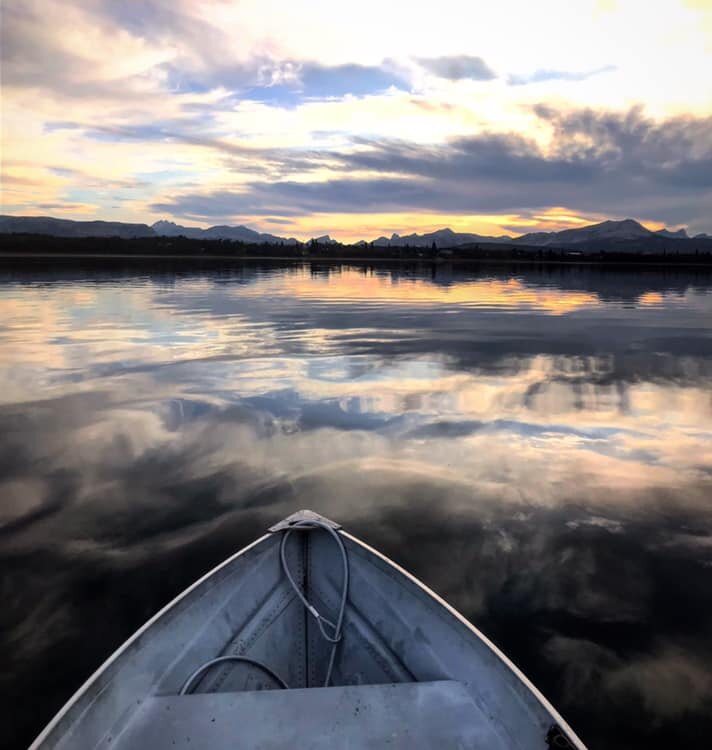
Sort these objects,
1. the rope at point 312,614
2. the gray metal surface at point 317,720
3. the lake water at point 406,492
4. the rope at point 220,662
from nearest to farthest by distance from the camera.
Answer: the gray metal surface at point 317,720
the rope at point 220,662
the rope at point 312,614
the lake water at point 406,492

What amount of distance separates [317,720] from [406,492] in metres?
5.13

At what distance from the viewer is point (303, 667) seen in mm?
4836

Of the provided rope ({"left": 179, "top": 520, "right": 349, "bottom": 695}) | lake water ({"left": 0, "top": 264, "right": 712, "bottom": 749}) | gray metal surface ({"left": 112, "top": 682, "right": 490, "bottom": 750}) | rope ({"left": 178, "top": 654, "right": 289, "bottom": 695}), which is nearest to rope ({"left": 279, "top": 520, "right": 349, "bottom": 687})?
rope ({"left": 179, "top": 520, "right": 349, "bottom": 695})

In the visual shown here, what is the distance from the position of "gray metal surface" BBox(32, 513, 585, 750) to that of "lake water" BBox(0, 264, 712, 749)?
1.50 meters

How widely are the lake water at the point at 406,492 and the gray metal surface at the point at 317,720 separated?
67.1 inches

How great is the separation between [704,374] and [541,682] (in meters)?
14.1

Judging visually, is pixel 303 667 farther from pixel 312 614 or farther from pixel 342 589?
pixel 342 589

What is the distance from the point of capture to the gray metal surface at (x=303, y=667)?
133 inches

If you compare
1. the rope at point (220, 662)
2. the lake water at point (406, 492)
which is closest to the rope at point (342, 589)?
the rope at point (220, 662)

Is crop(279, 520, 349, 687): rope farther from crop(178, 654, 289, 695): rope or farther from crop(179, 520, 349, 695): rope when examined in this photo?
crop(178, 654, 289, 695): rope

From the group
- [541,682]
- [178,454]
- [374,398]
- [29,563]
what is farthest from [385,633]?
[374,398]

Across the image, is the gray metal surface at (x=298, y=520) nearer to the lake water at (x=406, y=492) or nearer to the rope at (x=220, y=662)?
the rope at (x=220, y=662)

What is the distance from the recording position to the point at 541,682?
5.01 m

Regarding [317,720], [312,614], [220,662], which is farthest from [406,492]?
[317,720]
